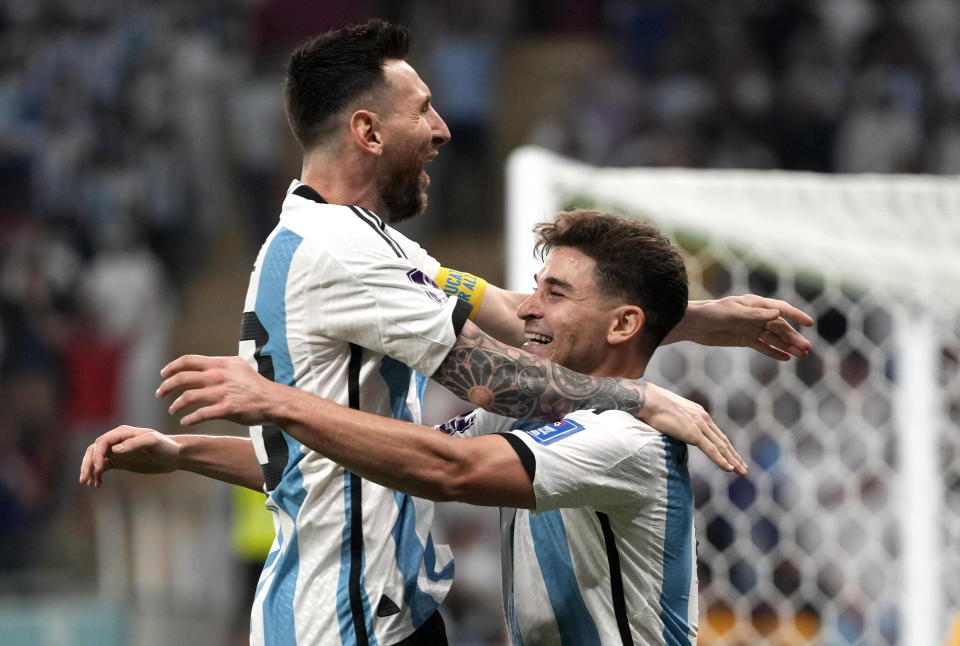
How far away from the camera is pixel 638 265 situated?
101 inches

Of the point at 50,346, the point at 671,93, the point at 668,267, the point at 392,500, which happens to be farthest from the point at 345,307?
the point at 50,346

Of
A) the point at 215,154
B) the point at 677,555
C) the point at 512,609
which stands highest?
the point at 215,154

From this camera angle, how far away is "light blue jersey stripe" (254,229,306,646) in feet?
7.82

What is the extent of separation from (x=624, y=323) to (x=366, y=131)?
580 mm

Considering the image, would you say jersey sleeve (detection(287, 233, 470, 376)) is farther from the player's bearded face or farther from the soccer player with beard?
the player's bearded face

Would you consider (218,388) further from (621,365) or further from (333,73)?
(621,365)

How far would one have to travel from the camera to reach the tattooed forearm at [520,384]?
7.73 ft

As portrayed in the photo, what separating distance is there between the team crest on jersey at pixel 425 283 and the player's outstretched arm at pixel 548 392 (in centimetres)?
7

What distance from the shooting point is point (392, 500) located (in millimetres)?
2402

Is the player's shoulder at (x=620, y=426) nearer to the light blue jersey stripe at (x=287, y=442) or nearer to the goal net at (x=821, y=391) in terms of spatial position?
the light blue jersey stripe at (x=287, y=442)

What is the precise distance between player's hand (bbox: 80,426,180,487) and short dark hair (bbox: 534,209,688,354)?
840 millimetres

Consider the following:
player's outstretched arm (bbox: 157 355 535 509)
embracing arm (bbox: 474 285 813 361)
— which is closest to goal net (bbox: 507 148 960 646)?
embracing arm (bbox: 474 285 813 361)

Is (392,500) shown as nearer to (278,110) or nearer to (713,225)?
(713,225)

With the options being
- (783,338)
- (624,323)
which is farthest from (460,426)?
(783,338)
